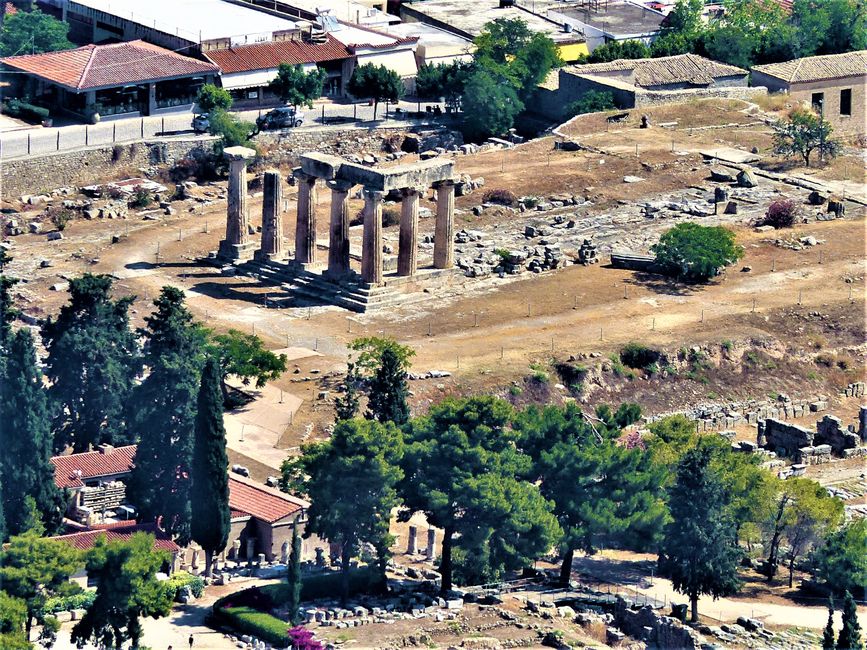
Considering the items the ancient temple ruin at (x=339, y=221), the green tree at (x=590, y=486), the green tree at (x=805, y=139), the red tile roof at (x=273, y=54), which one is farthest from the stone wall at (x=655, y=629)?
the red tile roof at (x=273, y=54)

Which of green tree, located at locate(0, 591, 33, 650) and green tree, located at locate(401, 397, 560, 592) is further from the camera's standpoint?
green tree, located at locate(401, 397, 560, 592)

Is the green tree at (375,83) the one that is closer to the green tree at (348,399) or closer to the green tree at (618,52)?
the green tree at (618,52)

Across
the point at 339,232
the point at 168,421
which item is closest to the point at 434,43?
the point at 339,232

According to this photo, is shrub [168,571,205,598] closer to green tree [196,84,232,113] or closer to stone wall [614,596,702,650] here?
stone wall [614,596,702,650]

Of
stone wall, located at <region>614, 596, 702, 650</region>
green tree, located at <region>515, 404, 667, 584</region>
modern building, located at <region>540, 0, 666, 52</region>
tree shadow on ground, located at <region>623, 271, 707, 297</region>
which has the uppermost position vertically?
modern building, located at <region>540, 0, 666, 52</region>

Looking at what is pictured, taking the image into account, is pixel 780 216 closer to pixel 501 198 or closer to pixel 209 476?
pixel 501 198

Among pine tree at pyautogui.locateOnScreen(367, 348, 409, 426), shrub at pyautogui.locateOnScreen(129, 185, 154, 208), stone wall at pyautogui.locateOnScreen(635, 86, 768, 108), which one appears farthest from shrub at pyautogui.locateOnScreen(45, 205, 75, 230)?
stone wall at pyautogui.locateOnScreen(635, 86, 768, 108)

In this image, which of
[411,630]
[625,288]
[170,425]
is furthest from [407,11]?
[411,630]
